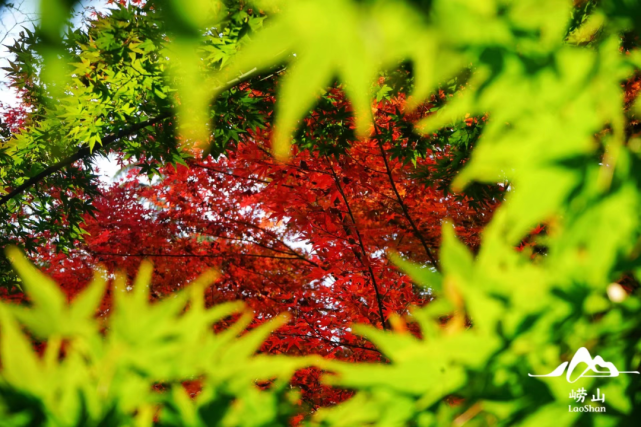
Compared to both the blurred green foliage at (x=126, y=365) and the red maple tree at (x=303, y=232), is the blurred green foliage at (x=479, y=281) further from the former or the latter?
the red maple tree at (x=303, y=232)

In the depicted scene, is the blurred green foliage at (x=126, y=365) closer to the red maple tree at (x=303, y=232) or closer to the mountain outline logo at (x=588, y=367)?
the mountain outline logo at (x=588, y=367)

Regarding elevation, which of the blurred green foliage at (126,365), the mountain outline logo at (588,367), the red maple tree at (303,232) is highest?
the red maple tree at (303,232)

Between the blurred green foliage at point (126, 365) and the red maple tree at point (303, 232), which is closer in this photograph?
the blurred green foliage at point (126, 365)

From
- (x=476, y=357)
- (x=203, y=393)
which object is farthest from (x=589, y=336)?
(x=203, y=393)

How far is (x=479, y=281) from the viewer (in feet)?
2.11

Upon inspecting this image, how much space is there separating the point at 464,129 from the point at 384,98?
0.85 meters

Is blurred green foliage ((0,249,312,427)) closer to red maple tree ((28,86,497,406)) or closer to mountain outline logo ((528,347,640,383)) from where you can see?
mountain outline logo ((528,347,640,383))

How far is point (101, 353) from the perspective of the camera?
72cm

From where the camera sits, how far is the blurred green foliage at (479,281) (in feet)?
1.96

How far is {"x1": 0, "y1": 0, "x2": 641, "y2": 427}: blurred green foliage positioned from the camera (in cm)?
60

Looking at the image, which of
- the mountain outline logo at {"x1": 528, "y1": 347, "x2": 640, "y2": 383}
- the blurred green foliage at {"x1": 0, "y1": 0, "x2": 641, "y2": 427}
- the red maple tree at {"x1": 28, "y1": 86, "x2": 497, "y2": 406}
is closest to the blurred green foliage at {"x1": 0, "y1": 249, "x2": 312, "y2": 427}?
the blurred green foliage at {"x1": 0, "y1": 0, "x2": 641, "y2": 427}

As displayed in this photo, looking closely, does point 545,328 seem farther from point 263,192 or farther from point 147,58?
point 263,192

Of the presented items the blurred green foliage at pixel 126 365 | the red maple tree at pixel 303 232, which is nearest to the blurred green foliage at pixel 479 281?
the blurred green foliage at pixel 126 365

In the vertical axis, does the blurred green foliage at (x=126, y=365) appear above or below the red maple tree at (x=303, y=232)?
below
